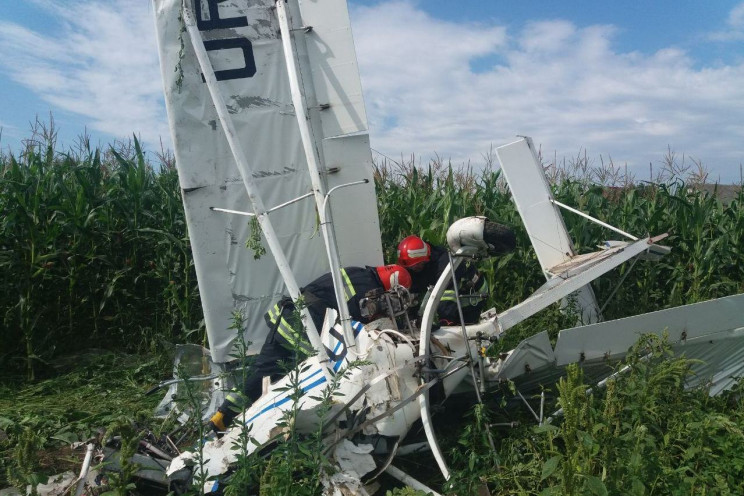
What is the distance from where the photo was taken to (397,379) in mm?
3432

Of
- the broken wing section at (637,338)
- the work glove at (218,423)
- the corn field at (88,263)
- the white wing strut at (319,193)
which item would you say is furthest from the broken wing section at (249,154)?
the broken wing section at (637,338)

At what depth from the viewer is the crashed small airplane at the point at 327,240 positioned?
3461mm

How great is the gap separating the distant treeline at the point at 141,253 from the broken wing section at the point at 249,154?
1.53m

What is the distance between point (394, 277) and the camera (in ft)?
13.3

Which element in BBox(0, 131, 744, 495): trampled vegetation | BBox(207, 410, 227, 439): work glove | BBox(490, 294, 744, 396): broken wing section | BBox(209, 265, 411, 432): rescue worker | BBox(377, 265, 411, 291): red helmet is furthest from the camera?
BBox(0, 131, 744, 495): trampled vegetation

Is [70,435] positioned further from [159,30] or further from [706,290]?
[706,290]

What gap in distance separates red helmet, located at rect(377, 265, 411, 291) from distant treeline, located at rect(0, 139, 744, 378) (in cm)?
234

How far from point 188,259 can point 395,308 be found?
338cm

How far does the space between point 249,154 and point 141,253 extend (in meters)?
2.39

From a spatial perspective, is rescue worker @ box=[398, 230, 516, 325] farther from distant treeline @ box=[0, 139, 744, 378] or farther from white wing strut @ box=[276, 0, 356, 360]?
distant treeline @ box=[0, 139, 744, 378]

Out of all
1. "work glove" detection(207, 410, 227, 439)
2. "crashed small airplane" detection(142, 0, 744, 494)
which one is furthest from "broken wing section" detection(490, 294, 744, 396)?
"work glove" detection(207, 410, 227, 439)

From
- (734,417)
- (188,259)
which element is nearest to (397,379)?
(734,417)

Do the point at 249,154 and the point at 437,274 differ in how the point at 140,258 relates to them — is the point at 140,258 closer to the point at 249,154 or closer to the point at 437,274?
the point at 249,154

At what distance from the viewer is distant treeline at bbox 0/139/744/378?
6.16 meters
